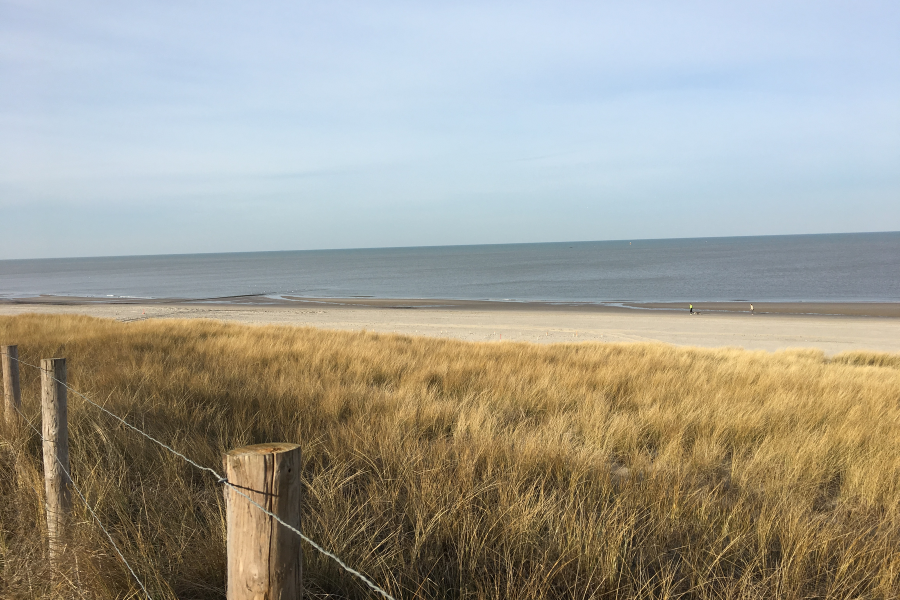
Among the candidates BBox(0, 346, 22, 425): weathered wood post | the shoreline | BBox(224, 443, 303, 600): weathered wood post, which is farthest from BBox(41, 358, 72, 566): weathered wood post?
the shoreline

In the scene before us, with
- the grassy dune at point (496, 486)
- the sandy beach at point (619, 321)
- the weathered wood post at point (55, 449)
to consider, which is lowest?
the sandy beach at point (619, 321)

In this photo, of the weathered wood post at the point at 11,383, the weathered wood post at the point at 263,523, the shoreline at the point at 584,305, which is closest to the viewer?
the weathered wood post at the point at 263,523

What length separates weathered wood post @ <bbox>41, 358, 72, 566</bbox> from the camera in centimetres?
315

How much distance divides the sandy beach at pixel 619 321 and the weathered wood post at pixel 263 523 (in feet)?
63.5

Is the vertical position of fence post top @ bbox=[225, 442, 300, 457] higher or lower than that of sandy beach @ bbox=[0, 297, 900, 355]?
higher

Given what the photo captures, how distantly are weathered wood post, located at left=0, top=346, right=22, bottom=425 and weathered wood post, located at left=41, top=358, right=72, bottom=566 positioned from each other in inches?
63.6

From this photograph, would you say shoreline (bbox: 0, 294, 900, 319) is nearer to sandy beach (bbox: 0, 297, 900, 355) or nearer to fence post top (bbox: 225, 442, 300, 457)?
sandy beach (bbox: 0, 297, 900, 355)

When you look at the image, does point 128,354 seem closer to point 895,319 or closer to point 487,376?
point 487,376

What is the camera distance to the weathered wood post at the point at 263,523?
155 cm

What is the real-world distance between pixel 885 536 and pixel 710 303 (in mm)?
41819

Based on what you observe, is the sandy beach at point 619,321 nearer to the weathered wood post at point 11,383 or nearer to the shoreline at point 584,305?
the shoreline at point 584,305

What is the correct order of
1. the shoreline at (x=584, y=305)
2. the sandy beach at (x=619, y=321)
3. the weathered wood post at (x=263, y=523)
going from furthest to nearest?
the shoreline at (x=584, y=305), the sandy beach at (x=619, y=321), the weathered wood post at (x=263, y=523)

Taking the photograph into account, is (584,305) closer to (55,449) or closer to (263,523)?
(55,449)

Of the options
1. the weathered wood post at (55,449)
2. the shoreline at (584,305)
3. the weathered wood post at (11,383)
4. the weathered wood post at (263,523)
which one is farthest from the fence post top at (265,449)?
the shoreline at (584,305)
